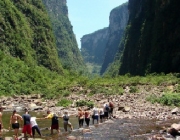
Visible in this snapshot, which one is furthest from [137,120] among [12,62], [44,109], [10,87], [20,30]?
[20,30]

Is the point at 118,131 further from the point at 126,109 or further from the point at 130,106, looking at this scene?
the point at 130,106

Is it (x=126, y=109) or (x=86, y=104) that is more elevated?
(x=86, y=104)

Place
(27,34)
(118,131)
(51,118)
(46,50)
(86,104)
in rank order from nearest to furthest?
(51,118), (118,131), (86,104), (27,34), (46,50)

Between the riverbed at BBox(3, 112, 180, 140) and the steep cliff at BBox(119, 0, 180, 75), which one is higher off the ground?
the steep cliff at BBox(119, 0, 180, 75)

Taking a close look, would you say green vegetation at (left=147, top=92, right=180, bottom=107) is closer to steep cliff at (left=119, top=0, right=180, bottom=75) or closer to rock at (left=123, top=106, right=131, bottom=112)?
rock at (left=123, top=106, right=131, bottom=112)

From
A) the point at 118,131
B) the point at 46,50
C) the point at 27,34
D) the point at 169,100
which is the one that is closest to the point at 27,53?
the point at 27,34

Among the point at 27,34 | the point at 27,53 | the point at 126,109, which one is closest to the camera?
the point at 126,109

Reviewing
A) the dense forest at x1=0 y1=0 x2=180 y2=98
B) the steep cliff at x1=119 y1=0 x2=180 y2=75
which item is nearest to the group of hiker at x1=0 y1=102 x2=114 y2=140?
the dense forest at x1=0 y1=0 x2=180 y2=98

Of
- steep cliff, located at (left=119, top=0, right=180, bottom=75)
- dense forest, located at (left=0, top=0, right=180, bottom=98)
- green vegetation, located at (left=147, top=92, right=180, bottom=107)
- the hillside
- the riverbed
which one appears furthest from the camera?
the hillside

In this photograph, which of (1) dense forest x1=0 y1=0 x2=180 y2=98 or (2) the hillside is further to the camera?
(2) the hillside

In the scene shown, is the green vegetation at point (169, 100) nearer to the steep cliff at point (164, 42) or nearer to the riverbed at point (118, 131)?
the riverbed at point (118, 131)

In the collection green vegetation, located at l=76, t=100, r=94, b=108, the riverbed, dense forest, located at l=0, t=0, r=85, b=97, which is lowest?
the riverbed

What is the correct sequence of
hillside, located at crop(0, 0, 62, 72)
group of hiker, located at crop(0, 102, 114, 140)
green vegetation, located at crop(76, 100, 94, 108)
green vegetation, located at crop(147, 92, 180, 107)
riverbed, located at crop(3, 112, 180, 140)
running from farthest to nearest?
hillside, located at crop(0, 0, 62, 72) → green vegetation, located at crop(76, 100, 94, 108) → green vegetation, located at crop(147, 92, 180, 107) → riverbed, located at crop(3, 112, 180, 140) → group of hiker, located at crop(0, 102, 114, 140)

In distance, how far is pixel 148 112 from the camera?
88.7ft
